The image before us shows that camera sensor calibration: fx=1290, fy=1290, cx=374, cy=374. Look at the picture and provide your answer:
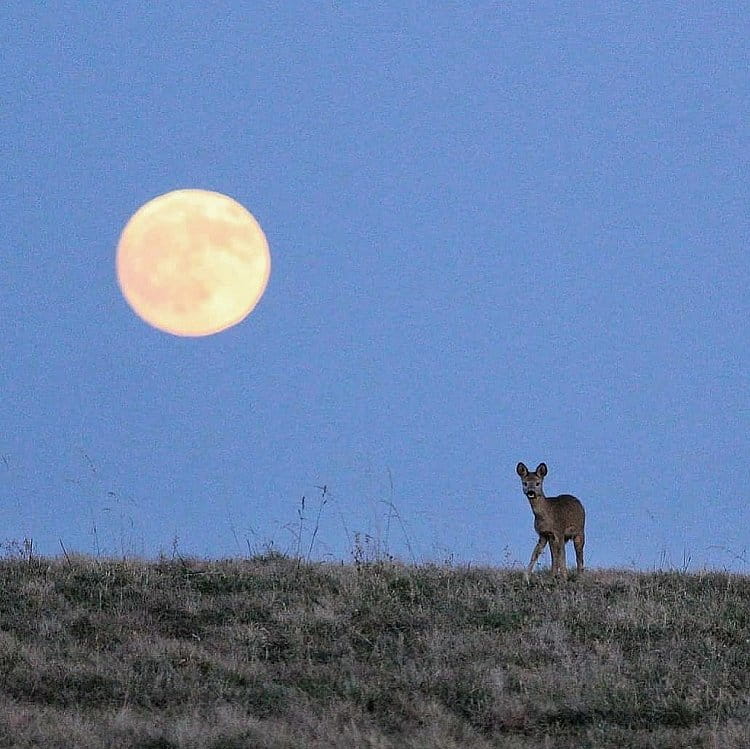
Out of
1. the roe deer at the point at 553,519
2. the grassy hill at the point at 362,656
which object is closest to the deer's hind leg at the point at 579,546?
the roe deer at the point at 553,519

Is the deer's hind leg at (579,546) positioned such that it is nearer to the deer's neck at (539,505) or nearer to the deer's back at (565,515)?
the deer's back at (565,515)

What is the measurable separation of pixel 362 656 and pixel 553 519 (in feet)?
17.1

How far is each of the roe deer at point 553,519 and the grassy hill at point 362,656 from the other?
1.30 m

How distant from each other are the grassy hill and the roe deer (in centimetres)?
130

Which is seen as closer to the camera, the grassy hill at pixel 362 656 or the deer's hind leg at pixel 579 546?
the grassy hill at pixel 362 656

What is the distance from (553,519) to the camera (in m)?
16.7

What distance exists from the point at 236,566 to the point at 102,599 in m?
1.97

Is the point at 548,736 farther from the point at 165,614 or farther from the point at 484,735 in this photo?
the point at 165,614

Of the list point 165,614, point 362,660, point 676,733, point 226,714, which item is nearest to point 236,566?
point 165,614

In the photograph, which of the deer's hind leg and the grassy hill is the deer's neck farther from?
the grassy hill

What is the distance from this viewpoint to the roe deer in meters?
16.6

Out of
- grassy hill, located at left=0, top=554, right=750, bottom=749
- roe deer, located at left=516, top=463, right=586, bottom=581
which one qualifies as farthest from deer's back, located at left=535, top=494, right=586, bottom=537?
grassy hill, located at left=0, top=554, right=750, bottom=749

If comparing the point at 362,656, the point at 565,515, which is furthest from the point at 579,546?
the point at 362,656

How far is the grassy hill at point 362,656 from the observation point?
10.2m
